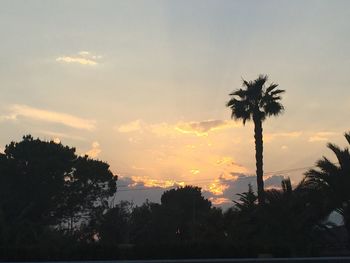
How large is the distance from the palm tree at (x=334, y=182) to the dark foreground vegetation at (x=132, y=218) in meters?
0.05

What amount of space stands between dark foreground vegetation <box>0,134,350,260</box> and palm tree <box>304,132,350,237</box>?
0.16 feet

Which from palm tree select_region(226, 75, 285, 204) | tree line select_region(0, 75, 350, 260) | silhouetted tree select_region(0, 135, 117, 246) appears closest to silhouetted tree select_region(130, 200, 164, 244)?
tree line select_region(0, 75, 350, 260)

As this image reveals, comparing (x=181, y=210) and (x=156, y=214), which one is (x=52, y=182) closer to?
(x=156, y=214)

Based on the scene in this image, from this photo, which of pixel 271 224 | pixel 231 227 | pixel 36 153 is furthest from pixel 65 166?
pixel 271 224

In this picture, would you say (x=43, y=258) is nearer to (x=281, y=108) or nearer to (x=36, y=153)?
(x=281, y=108)

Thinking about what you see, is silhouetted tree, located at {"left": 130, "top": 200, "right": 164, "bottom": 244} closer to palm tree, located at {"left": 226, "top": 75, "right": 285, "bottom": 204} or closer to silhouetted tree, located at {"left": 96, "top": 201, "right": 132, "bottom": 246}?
silhouetted tree, located at {"left": 96, "top": 201, "right": 132, "bottom": 246}

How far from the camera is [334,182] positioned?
26.5 m

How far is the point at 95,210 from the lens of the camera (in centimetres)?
5875

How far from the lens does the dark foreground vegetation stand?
25.3 meters

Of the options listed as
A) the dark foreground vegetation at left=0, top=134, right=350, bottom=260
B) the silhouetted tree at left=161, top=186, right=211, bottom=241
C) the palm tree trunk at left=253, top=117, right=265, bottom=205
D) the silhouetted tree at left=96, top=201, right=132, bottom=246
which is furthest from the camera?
the silhouetted tree at left=161, top=186, right=211, bottom=241

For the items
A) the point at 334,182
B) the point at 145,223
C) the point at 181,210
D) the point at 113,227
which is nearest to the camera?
the point at 334,182

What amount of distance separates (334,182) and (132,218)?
3775 cm

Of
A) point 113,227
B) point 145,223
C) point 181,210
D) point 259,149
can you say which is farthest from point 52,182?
point 259,149

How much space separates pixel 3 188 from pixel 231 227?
30887 mm
